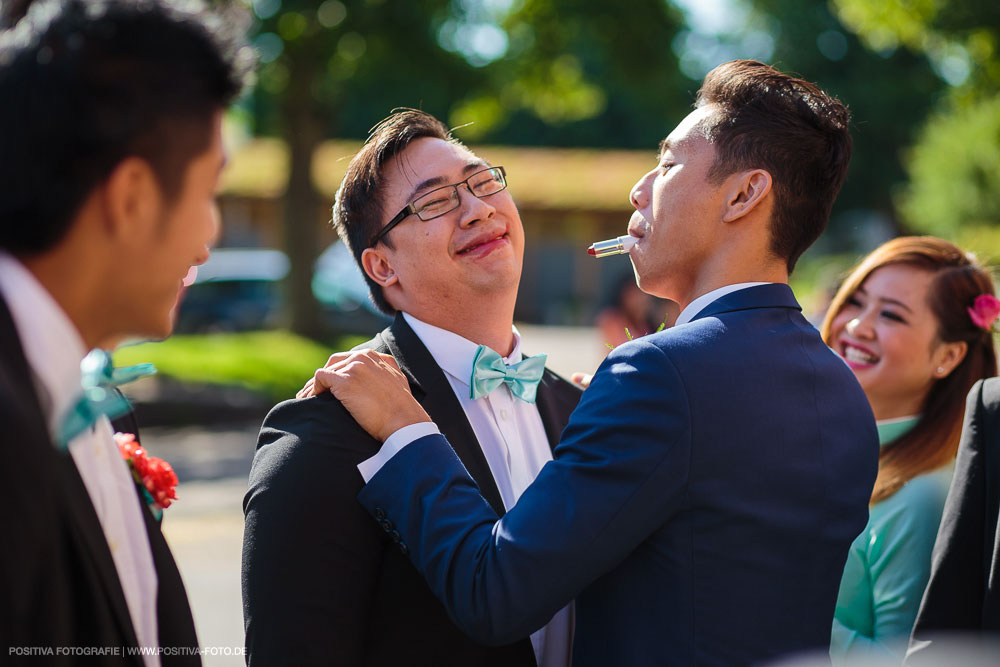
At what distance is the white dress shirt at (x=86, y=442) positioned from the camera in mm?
1121

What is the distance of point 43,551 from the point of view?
1091mm

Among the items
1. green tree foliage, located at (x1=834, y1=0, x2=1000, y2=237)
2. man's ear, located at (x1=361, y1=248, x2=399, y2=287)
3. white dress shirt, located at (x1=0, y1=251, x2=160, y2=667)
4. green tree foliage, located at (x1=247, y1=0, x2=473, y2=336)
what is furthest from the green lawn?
white dress shirt, located at (x1=0, y1=251, x2=160, y2=667)

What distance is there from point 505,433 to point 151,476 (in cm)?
A: 94

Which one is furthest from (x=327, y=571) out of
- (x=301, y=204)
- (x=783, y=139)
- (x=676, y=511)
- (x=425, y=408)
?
(x=301, y=204)

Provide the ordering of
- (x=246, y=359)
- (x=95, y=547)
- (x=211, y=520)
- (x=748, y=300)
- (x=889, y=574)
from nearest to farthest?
(x=95, y=547)
(x=748, y=300)
(x=889, y=574)
(x=211, y=520)
(x=246, y=359)

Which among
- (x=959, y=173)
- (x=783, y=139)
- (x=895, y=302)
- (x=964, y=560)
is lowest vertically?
(x=959, y=173)

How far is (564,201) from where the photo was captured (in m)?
26.6

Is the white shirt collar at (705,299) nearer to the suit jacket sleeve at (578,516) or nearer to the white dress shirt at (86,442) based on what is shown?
the suit jacket sleeve at (578,516)

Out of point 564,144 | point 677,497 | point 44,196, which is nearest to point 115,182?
point 44,196

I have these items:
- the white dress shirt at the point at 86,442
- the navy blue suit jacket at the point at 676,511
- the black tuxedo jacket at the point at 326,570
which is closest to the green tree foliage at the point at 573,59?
the black tuxedo jacket at the point at 326,570

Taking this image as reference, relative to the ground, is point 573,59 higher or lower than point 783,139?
higher

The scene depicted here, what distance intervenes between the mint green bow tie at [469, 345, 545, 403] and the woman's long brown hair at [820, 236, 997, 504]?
122 cm

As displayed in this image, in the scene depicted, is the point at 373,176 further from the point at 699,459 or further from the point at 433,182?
the point at 699,459

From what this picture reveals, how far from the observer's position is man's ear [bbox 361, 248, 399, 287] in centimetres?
245
